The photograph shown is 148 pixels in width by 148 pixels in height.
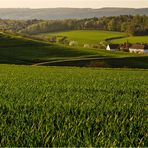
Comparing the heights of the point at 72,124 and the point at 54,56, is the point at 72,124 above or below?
above

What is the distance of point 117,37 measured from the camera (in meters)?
165

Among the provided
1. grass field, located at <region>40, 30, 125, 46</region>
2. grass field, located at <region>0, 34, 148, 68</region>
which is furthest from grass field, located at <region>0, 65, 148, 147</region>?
grass field, located at <region>40, 30, 125, 46</region>

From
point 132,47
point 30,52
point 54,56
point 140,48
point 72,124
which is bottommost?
point 140,48

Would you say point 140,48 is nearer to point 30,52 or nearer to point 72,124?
point 30,52

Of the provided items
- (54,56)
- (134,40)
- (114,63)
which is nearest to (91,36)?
(134,40)

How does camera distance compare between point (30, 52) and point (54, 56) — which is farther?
point (30, 52)

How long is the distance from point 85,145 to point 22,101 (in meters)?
5.15

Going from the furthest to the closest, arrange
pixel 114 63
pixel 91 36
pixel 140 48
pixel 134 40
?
pixel 91 36 → pixel 134 40 → pixel 140 48 → pixel 114 63

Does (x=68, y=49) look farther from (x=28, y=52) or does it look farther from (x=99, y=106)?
(x=99, y=106)

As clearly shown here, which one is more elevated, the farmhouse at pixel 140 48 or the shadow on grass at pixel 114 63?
the shadow on grass at pixel 114 63

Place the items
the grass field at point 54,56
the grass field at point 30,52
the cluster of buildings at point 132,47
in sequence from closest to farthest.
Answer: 1. the grass field at point 54,56
2. the grass field at point 30,52
3. the cluster of buildings at point 132,47

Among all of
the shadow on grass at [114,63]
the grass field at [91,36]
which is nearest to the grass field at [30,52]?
the shadow on grass at [114,63]

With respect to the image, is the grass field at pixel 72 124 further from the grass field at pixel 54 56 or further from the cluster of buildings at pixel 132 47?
the cluster of buildings at pixel 132 47

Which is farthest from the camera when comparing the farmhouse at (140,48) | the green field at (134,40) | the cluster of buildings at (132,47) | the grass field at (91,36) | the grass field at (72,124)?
the grass field at (91,36)
